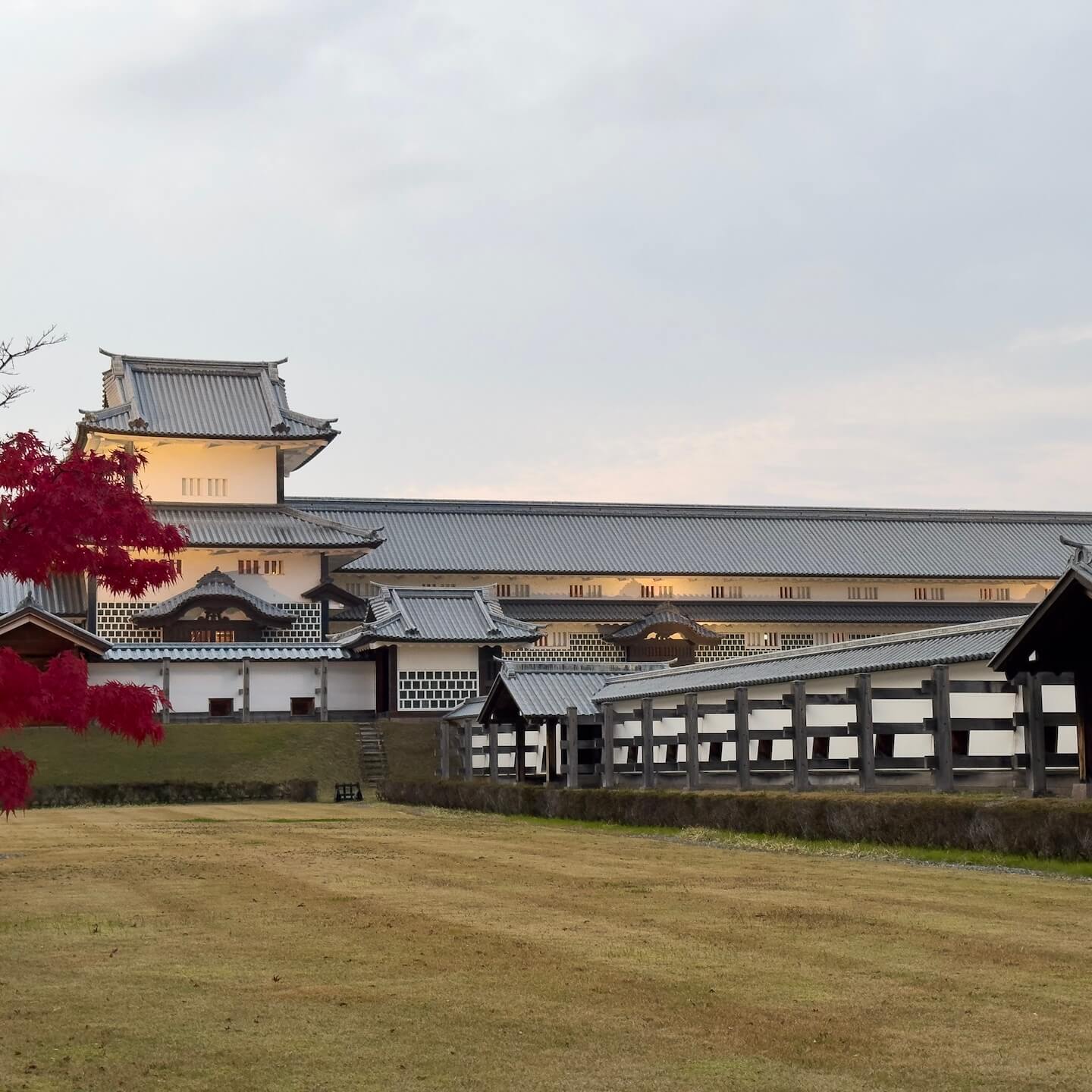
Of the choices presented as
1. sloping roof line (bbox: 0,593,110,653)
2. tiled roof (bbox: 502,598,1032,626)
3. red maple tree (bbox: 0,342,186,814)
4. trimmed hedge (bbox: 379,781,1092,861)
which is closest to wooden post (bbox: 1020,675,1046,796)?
trimmed hedge (bbox: 379,781,1092,861)

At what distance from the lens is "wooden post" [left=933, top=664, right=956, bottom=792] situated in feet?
73.4

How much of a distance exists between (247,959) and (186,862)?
927 cm

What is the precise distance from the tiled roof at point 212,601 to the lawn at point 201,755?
1027cm

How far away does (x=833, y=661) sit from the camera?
29.4m

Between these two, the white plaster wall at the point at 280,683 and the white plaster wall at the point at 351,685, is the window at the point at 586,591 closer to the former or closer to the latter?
the white plaster wall at the point at 351,685

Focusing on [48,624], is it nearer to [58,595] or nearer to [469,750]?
[58,595]

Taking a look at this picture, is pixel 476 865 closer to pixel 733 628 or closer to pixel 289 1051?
pixel 289 1051

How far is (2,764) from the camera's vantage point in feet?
55.7

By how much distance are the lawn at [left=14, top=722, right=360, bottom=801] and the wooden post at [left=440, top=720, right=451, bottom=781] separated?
3450mm

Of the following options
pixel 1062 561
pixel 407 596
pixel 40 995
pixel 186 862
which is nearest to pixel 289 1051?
pixel 40 995

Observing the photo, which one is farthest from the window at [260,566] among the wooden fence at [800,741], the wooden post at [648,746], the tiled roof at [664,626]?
the wooden post at [648,746]

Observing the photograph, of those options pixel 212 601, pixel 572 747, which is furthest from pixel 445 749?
pixel 212 601

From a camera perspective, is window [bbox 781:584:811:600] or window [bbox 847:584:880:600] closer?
window [bbox 781:584:811:600]

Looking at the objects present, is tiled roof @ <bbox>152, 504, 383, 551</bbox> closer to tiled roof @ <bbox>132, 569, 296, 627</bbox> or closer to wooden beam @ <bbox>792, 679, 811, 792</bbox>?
tiled roof @ <bbox>132, 569, 296, 627</bbox>
